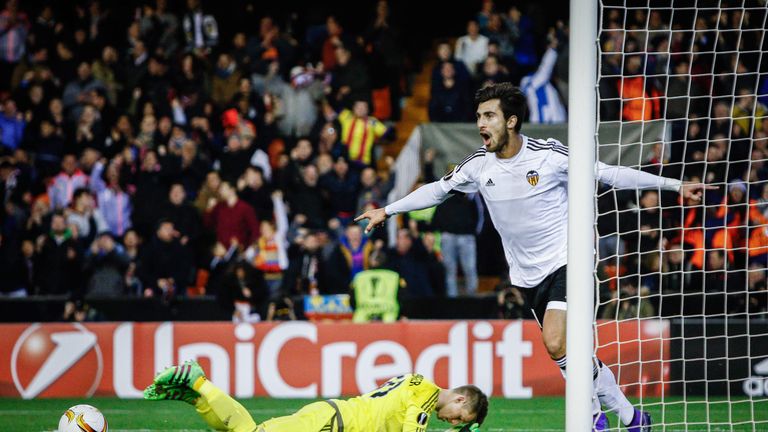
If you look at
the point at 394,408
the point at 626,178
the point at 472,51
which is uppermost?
the point at 472,51

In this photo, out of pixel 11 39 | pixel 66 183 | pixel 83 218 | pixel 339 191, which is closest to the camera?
pixel 83 218

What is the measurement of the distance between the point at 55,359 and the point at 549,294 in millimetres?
5972

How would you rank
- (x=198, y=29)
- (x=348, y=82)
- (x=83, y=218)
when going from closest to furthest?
(x=83, y=218), (x=348, y=82), (x=198, y=29)

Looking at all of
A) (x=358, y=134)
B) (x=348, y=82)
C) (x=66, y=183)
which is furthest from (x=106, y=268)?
(x=348, y=82)

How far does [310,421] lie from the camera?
251 inches

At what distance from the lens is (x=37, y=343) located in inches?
429

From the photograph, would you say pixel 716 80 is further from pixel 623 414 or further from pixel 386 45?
pixel 623 414

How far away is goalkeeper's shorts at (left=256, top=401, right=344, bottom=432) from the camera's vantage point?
6.29 meters

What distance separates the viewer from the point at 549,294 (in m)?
6.85

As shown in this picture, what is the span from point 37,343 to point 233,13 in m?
6.61

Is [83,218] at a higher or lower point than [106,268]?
higher

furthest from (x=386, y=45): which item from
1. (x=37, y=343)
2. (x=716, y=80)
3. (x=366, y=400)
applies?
(x=366, y=400)

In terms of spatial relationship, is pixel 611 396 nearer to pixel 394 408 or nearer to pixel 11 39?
pixel 394 408

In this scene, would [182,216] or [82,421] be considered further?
[182,216]
